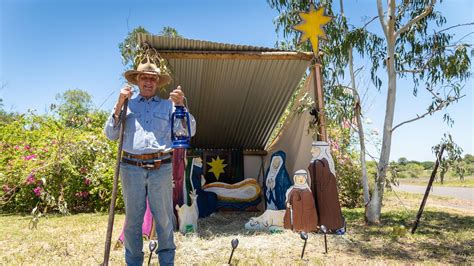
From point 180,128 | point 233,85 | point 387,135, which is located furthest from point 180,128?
point 387,135

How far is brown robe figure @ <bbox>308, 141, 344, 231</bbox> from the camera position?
5.22m

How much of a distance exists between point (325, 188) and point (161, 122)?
2935mm

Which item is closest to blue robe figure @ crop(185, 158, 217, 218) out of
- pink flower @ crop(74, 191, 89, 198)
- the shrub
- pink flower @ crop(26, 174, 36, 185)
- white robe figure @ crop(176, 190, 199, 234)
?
white robe figure @ crop(176, 190, 199, 234)

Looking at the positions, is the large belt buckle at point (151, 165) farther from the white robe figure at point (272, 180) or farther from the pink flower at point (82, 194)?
the pink flower at point (82, 194)

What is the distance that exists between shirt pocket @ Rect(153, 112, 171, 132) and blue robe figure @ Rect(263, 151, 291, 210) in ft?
12.0

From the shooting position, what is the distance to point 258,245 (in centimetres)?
448

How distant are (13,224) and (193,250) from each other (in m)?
3.74

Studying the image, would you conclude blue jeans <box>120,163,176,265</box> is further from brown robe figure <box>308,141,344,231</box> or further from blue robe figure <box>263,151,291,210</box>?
blue robe figure <box>263,151,291,210</box>

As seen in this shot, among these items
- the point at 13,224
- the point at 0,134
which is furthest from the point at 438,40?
the point at 0,134

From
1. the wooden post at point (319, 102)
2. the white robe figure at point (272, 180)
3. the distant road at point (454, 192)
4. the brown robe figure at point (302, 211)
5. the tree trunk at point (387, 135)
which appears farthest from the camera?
the distant road at point (454, 192)

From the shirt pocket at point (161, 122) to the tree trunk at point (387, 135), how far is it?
163 inches

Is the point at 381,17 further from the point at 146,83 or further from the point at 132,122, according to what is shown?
the point at 132,122

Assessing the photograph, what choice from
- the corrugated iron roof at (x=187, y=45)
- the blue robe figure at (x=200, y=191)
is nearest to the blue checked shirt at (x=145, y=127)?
the corrugated iron roof at (x=187, y=45)

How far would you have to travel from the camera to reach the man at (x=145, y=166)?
2.99 m
